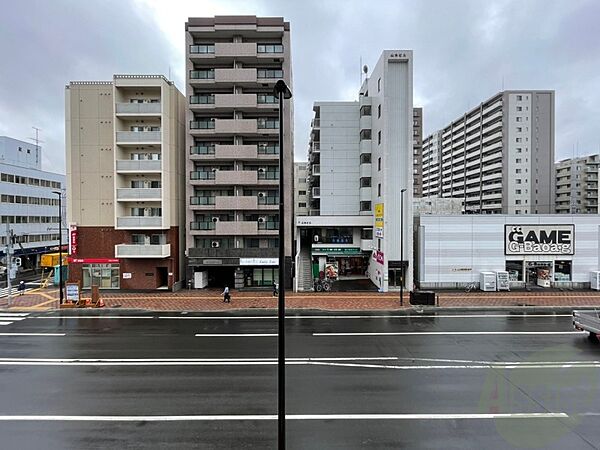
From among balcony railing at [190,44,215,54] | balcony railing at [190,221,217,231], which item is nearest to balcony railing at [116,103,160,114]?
balcony railing at [190,44,215,54]

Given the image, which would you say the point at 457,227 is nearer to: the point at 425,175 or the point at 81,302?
the point at 81,302

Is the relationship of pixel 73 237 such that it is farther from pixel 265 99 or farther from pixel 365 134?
pixel 365 134

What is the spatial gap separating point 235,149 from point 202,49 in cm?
915

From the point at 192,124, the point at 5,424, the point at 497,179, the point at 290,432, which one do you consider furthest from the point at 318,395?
the point at 497,179

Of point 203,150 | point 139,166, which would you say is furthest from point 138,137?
point 203,150

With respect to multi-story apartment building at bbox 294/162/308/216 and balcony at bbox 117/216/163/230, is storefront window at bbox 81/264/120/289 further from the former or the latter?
multi-story apartment building at bbox 294/162/308/216

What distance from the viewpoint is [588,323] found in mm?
16906

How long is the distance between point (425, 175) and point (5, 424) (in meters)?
108

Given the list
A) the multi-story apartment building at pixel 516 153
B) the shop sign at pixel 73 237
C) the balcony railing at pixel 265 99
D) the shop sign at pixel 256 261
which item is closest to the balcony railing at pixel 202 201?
the shop sign at pixel 256 261

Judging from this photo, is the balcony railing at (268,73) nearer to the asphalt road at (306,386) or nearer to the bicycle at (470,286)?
the asphalt road at (306,386)

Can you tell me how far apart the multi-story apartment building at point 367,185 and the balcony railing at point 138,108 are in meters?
15.2

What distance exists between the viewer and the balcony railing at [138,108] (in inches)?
1174

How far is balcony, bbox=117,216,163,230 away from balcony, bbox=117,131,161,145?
248 inches

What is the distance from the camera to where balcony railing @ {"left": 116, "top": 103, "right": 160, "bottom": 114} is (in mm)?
29828
